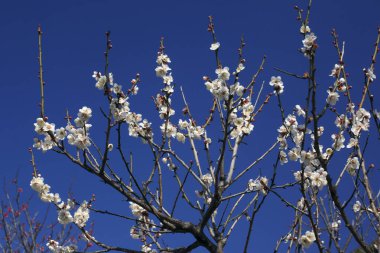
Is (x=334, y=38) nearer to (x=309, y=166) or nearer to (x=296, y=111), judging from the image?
(x=296, y=111)

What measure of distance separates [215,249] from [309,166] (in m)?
1.03

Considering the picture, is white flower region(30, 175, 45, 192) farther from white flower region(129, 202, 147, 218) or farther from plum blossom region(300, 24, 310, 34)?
plum blossom region(300, 24, 310, 34)

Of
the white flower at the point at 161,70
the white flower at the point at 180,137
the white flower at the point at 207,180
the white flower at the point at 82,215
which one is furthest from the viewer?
the white flower at the point at 180,137

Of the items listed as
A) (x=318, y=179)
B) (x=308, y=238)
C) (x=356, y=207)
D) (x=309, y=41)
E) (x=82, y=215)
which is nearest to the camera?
(x=309, y=41)

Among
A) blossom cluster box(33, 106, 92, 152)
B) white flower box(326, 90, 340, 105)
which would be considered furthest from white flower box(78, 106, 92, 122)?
white flower box(326, 90, 340, 105)

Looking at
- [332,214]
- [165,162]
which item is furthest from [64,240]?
[332,214]

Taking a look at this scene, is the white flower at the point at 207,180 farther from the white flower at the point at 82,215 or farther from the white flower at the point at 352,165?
the white flower at the point at 352,165

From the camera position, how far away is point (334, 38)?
403 cm

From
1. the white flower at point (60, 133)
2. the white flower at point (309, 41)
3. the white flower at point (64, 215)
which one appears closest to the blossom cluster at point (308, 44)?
the white flower at point (309, 41)

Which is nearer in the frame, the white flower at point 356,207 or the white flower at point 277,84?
the white flower at point 277,84

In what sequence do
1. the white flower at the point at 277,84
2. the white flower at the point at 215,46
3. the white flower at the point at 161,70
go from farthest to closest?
the white flower at the point at 161,70 < the white flower at the point at 215,46 < the white flower at the point at 277,84

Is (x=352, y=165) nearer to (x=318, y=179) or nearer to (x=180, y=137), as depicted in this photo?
(x=318, y=179)

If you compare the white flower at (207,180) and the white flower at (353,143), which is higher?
the white flower at (207,180)

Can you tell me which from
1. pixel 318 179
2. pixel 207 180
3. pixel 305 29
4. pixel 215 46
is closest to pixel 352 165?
pixel 318 179
